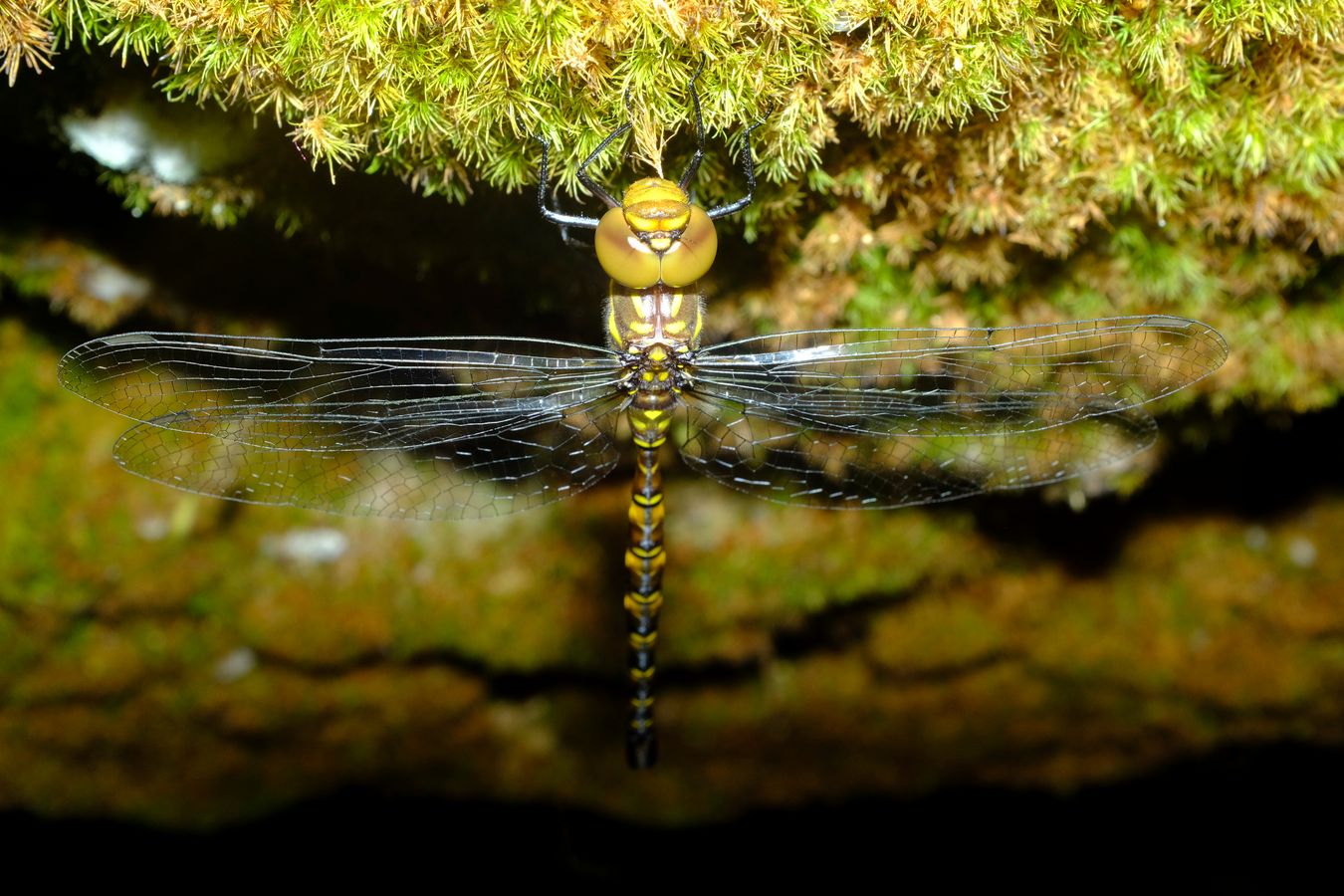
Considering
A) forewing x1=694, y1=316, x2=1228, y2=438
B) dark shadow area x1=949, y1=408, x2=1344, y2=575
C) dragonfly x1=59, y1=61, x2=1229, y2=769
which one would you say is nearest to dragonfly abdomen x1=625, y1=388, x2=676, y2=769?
dragonfly x1=59, y1=61, x2=1229, y2=769

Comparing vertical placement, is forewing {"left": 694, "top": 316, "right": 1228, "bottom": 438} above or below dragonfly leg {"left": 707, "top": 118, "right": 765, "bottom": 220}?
below

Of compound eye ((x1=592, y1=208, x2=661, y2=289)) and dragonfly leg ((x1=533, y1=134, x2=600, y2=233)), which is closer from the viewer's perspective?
dragonfly leg ((x1=533, y1=134, x2=600, y2=233))

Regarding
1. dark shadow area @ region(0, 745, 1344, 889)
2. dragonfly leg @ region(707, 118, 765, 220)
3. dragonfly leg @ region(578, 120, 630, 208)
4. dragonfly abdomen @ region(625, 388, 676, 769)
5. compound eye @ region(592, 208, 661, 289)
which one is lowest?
dark shadow area @ region(0, 745, 1344, 889)

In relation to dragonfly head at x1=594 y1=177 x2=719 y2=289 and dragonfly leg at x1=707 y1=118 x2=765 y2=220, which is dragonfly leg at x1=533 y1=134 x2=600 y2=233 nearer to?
dragonfly head at x1=594 y1=177 x2=719 y2=289

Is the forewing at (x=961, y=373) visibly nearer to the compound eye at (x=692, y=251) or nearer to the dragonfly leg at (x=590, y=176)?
the compound eye at (x=692, y=251)

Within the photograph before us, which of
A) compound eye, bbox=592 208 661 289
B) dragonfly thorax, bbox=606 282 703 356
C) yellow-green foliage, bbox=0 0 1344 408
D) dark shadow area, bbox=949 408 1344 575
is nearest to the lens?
yellow-green foliage, bbox=0 0 1344 408

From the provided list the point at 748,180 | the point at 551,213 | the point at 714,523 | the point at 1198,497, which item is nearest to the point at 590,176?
the point at 551,213
